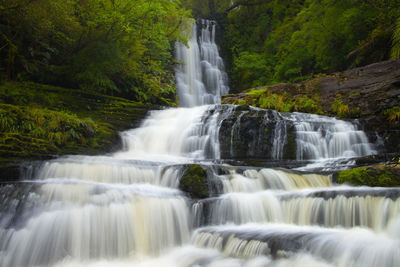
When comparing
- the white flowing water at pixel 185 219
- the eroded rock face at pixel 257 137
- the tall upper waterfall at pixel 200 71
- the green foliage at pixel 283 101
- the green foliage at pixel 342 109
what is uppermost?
the tall upper waterfall at pixel 200 71

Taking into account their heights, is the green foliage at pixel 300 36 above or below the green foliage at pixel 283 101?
above

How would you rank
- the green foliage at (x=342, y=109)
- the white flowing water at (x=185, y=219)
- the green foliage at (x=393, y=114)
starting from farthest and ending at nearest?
the green foliage at (x=342, y=109) < the green foliage at (x=393, y=114) < the white flowing water at (x=185, y=219)

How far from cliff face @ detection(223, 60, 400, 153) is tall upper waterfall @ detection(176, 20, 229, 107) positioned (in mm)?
5723

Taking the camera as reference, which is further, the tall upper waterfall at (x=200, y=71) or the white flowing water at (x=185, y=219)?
the tall upper waterfall at (x=200, y=71)

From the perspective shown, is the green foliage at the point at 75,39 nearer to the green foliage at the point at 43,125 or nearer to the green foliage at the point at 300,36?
the green foliage at the point at 43,125

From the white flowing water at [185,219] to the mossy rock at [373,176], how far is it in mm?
301

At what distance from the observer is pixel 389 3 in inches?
540

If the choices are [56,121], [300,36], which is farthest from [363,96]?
[56,121]

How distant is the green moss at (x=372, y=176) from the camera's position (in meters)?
6.19

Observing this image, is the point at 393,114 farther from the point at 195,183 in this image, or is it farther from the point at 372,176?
the point at 195,183

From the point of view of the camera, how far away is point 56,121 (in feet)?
28.7

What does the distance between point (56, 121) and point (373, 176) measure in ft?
27.7

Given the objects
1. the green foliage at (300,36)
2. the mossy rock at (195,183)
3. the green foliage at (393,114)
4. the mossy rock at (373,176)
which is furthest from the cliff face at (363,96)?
the mossy rock at (195,183)

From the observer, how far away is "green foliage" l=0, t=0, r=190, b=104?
976 cm
